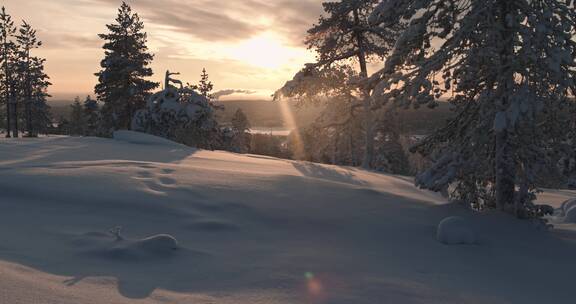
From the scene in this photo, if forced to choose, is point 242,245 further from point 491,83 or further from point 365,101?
point 365,101

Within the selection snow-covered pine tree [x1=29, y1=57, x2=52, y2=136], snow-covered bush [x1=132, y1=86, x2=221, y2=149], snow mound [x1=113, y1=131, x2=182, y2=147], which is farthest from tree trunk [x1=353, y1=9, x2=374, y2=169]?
snow-covered pine tree [x1=29, y1=57, x2=52, y2=136]

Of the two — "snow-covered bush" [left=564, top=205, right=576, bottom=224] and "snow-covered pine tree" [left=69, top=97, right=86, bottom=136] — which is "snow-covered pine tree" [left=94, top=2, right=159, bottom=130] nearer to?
"snow-covered bush" [left=564, top=205, right=576, bottom=224]

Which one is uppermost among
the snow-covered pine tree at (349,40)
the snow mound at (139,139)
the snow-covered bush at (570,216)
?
the snow-covered pine tree at (349,40)

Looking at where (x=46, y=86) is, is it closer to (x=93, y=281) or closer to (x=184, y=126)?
(x=184, y=126)

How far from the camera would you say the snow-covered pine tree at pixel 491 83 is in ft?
19.6

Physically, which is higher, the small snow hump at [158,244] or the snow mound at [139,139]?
the snow mound at [139,139]

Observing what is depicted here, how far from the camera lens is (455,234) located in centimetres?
494

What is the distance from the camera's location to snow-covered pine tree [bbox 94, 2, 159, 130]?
103 ft

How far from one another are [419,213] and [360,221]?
1176 millimetres

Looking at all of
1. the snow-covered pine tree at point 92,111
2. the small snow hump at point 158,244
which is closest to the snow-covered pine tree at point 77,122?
the snow-covered pine tree at point 92,111

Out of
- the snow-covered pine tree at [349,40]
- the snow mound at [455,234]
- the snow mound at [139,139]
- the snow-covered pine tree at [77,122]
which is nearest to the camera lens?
the snow mound at [455,234]

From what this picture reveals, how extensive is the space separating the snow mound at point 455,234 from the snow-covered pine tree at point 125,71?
29836 mm

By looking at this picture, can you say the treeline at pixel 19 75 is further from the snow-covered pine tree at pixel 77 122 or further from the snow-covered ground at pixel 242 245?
the snow-covered ground at pixel 242 245

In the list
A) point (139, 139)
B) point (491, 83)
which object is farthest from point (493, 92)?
point (139, 139)
